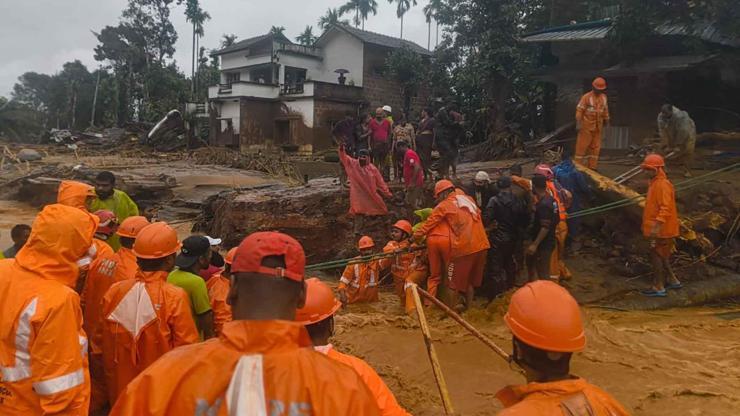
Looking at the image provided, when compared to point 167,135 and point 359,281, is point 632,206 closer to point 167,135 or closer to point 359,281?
point 359,281

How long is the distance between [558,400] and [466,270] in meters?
4.96

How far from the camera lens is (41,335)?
7.30ft

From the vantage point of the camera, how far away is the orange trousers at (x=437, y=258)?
655 centimetres

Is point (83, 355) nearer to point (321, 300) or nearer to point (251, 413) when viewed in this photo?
point (321, 300)

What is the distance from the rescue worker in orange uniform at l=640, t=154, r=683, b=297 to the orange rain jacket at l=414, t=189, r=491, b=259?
226 cm

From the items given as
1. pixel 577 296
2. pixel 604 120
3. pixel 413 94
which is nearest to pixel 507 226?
pixel 577 296

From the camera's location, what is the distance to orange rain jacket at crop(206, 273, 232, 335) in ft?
11.9

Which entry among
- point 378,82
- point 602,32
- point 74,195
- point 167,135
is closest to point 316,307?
point 74,195

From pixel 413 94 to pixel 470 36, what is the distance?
9.16 meters

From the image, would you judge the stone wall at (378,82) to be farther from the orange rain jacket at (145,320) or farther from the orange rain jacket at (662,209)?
the orange rain jacket at (145,320)

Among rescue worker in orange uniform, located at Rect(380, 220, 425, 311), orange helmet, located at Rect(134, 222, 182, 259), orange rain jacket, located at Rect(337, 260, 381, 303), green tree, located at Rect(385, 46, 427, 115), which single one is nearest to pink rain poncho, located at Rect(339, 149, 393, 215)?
rescue worker in orange uniform, located at Rect(380, 220, 425, 311)

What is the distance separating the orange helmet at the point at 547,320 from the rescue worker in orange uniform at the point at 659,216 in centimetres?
577

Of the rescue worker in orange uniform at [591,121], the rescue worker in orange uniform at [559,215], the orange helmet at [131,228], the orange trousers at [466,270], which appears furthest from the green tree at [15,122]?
the orange helmet at [131,228]

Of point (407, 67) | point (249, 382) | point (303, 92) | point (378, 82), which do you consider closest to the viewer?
point (249, 382)
